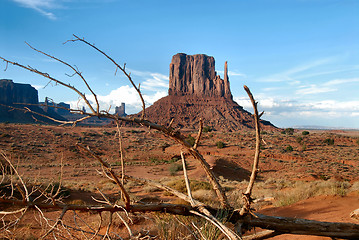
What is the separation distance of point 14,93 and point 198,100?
3350 inches

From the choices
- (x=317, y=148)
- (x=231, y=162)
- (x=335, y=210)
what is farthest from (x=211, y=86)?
(x=335, y=210)

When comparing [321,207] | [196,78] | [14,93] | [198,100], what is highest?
[196,78]

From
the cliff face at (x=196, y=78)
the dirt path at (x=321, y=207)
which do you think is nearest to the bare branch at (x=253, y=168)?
the dirt path at (x=321, y=207)

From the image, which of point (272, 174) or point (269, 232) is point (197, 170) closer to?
point (272, 174)

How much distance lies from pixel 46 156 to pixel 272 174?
27596 millimetres

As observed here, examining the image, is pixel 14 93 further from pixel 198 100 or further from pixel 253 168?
pixel 253 168

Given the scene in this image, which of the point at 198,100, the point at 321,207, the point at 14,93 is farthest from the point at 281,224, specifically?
the point at 14,93

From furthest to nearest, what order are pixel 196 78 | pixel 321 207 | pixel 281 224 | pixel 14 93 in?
pixel 196 78, pixel 14 93, pixel 321 207, pixel 281 224

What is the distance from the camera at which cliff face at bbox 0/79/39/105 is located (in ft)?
323

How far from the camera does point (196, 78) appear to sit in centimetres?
10762

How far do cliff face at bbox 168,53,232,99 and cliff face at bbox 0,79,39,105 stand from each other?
6694 cm

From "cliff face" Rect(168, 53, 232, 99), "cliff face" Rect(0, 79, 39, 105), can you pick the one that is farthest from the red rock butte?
"cliff face" Rect(0, 79, 39, 105)

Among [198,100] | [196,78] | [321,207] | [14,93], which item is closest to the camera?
[321,207]

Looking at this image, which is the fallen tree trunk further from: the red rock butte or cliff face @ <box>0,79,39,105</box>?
cliff face @ <box>0,79,39,105</box>
